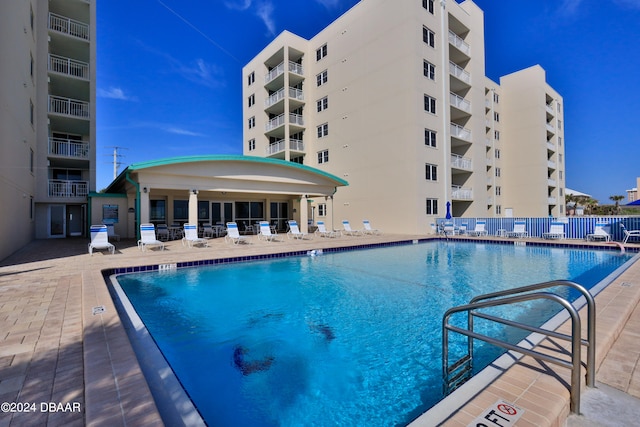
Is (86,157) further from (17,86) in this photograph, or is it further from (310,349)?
(310,349)

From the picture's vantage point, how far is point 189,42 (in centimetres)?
1549

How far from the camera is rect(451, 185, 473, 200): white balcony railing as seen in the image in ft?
73.5

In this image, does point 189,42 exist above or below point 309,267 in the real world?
above

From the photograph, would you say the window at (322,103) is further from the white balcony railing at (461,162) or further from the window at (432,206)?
the window at (432,206)

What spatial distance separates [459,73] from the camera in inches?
922

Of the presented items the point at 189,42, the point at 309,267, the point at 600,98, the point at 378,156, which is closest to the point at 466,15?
the point at 378,156

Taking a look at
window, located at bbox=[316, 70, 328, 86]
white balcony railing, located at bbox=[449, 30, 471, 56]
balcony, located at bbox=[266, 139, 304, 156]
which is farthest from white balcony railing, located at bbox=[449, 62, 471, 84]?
balcony, located at bbox=[266, 139, 304, 156]

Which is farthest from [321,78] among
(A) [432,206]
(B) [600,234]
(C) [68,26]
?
(B) [600,234]

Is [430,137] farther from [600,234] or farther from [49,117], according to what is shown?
[49,117]

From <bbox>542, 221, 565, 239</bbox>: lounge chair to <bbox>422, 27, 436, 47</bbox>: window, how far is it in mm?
13953

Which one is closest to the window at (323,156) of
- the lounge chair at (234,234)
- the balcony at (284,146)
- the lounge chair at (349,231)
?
the balcony at (284,146)

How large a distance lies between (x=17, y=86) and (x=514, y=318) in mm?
16797

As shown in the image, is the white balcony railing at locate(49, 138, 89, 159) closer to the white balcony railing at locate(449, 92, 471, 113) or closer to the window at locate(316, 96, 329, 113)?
A: the window at locate(316, 96, 329, 113)

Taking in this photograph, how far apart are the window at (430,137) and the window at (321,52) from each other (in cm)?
1194
